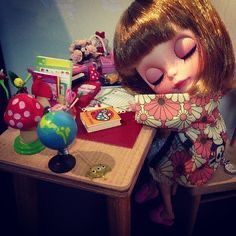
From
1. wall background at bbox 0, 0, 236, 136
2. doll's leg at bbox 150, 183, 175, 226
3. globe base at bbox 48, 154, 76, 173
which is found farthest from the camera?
wall background at bbox 0, 0, 236, 136

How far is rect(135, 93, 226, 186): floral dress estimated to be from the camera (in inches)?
39.6

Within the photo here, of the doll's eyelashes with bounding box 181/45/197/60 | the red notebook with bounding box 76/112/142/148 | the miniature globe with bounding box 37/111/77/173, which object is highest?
the doll's eyelashes with bounding box 181/45/197/60

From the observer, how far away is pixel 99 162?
0.89 metres

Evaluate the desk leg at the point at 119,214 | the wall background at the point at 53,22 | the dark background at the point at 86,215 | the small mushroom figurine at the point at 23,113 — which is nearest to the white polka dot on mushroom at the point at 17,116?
the small mushroom figurine at the point at 23,113

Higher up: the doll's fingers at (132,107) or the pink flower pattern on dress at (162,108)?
the pink flower pattern on dress at (162,108)

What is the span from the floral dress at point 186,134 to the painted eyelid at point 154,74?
0.21ft

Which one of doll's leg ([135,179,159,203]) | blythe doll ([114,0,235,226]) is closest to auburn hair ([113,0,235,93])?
blythe doll ([114,0,235,226])

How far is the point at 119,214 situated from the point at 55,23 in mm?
1066

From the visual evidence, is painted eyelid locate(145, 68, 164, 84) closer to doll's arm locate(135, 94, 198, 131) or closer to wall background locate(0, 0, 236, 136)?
doll's arm locate(135, 94, 198, 131)

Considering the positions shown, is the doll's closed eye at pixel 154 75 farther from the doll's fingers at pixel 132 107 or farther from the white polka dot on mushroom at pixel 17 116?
the white polka dot on mushroom at pixel 17 116

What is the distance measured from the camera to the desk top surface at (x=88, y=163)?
82 cm

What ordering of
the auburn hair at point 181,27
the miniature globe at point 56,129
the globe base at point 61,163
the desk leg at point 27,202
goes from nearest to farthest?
the miniature globe at point 56,129, the globe base at point 61,163, the auburn hair at point 181,27, the desk leg at point 27,202

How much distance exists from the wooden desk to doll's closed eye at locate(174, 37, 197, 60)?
0.90ft

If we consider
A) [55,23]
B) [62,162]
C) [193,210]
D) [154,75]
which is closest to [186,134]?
[154,75]
